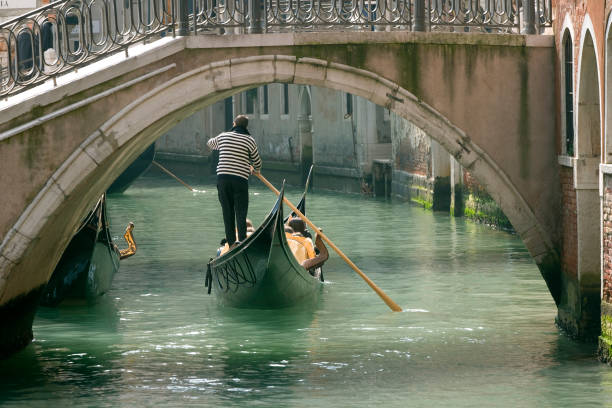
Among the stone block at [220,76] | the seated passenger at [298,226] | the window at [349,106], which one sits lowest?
the seated passenger at [298,226]

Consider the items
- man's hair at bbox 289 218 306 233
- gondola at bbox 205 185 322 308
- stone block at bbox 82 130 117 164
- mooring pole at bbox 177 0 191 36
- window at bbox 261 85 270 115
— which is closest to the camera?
stone block at bbox 82 130 117 164

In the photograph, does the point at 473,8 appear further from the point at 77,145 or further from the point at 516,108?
the point at 77,145

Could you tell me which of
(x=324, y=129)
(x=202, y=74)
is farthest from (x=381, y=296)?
(x=324, y=129)

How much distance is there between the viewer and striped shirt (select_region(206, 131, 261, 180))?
26.4ft

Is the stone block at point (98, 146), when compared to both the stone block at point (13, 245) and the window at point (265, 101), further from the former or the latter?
the window at point (265, 101)

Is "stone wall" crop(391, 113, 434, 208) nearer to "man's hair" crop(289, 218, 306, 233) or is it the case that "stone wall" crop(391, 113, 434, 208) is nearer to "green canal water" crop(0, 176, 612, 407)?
"green canal water" crop(0, 176, 612, 407)

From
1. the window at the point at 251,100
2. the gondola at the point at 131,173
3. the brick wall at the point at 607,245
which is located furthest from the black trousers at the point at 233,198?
the window at the point at 251,100

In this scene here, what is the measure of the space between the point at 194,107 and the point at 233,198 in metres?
1.09

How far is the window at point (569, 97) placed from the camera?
6.68 meters

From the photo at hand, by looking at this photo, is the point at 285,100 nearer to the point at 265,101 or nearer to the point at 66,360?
the point at 265,101

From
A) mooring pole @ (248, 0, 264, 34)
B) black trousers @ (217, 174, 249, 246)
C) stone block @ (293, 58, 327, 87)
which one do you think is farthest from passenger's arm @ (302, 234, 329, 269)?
mooring pole @ (248, 0, 264, 34)

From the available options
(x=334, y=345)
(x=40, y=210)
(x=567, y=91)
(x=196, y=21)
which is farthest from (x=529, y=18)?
(x=40, y=210)

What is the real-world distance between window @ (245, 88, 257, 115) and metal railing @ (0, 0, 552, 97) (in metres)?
15.4

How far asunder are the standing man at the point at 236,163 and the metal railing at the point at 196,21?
978 millimetres
